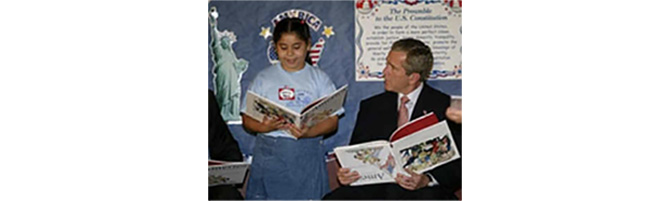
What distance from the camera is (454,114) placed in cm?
371

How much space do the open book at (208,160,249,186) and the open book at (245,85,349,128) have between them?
27 centimetres

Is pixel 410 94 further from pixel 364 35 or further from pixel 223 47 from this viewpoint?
pixel 223 47

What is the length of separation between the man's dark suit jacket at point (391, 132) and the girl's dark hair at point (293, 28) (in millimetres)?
453

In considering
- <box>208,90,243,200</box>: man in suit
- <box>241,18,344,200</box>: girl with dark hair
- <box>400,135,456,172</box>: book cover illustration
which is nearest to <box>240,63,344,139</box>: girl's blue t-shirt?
<box>241,18,344,200</box>: girl with dark hair

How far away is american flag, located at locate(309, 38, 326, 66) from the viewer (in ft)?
A: 12.0

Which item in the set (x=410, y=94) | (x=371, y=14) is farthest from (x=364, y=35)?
(x=410, y=94)

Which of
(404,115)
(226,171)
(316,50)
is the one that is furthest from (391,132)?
(226,171)

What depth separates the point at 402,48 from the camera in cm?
368

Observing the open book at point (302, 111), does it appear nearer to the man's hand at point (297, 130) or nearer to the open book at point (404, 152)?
the man's hand at point (297, 130)

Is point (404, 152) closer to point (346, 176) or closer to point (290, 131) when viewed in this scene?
point (346, 176)

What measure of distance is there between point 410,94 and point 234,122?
917 millimetres

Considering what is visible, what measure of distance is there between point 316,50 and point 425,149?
0.76 meters

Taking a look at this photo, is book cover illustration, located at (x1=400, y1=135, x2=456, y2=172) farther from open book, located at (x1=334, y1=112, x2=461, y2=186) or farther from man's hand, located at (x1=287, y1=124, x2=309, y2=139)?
man's hand, located at (x1=287, y1=124, x2=309, y2=139)

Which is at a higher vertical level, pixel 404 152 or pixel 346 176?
pixel 404 152
